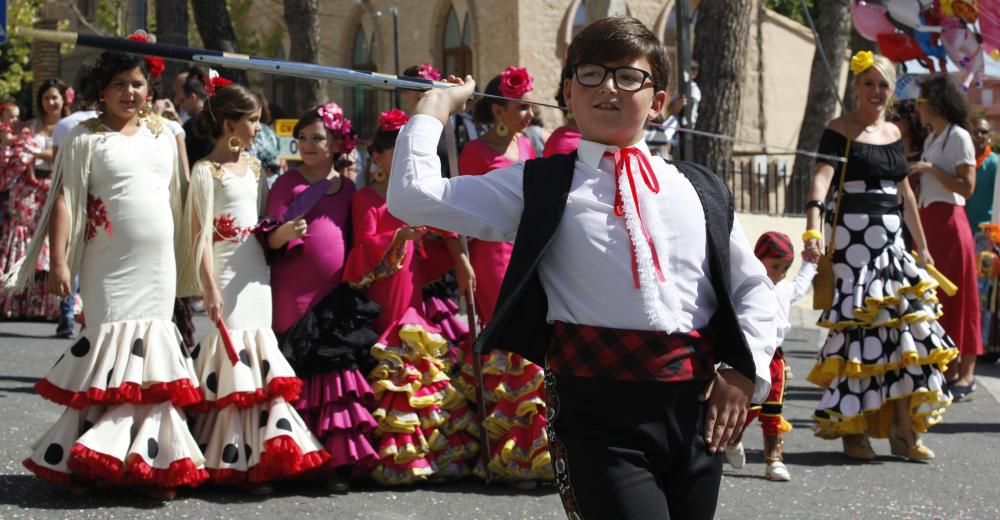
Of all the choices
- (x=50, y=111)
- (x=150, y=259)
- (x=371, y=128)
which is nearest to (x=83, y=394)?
(x=150, y=259)

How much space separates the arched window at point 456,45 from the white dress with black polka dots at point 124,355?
68.5ft

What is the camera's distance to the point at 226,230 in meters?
6.55

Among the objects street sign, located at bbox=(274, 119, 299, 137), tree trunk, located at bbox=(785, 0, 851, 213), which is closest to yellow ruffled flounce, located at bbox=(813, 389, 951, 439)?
street sign, located at bbox=(274, 119, 299, 137)

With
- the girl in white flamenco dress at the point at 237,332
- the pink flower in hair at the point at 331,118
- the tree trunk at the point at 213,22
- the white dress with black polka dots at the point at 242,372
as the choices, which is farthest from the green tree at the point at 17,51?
the white dress with black polka dots at the point at 242,372

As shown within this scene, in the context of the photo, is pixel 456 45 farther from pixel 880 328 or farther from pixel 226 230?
pixel 226 230

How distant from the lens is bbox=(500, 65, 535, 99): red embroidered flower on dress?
22.0 ft

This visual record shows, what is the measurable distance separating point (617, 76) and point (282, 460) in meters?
3.26

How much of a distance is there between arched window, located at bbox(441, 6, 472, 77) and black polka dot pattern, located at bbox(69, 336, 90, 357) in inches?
832

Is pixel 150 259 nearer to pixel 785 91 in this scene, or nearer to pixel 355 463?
pixel 355 463

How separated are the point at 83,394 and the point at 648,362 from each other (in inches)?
130

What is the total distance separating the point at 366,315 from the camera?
6715mm

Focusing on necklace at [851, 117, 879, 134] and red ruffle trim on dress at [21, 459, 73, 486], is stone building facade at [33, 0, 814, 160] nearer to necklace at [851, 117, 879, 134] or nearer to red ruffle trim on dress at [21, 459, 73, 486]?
necklace at [851, 117, 879, 134]

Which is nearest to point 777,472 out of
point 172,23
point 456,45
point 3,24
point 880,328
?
point 880,328

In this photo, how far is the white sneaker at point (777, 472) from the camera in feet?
23.3
